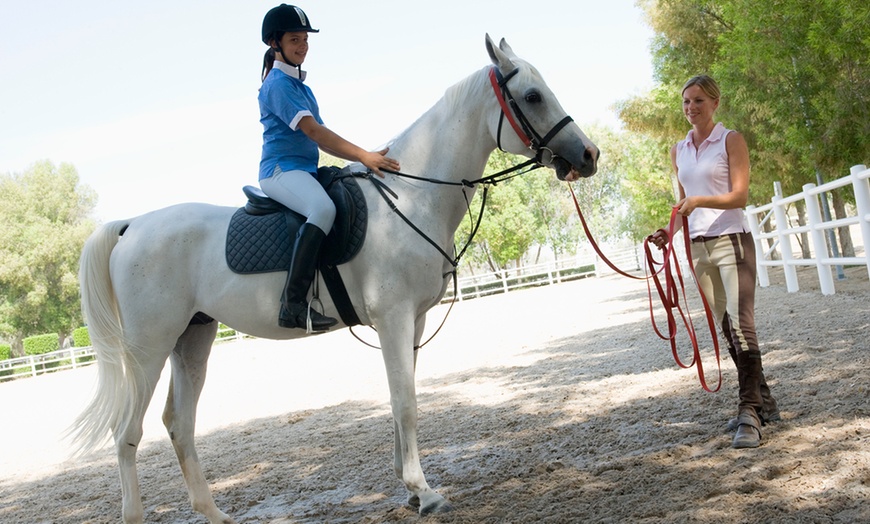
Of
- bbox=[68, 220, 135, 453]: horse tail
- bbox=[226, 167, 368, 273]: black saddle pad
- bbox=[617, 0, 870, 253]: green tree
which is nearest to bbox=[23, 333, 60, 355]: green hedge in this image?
bbox=[617, 0, 870, 253]: green tree

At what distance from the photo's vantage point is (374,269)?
387 cm

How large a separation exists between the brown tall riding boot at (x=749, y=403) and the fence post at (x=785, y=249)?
897 cm

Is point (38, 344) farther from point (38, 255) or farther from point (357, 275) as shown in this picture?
point (357, 275)

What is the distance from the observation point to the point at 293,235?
3.95 meters

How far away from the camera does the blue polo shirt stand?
3.89m

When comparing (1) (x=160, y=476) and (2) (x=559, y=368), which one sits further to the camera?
(2) (x=559, y=368)

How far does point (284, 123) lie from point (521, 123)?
1345mm

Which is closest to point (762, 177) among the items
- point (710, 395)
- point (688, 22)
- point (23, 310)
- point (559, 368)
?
point (688, 22)

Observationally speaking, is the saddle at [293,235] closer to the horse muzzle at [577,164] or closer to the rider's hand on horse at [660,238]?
the horse muzzle at [577,164]

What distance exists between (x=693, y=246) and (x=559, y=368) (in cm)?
413

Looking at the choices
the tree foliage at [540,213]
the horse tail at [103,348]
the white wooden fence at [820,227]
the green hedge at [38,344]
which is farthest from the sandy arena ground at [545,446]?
the tree foliage at [540,213]

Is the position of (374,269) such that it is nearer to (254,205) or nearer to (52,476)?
(254,205)

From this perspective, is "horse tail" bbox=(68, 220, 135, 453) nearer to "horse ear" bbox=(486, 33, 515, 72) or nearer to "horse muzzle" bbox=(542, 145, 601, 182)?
"horse ear" bbox=(486, 33, 515, 72)

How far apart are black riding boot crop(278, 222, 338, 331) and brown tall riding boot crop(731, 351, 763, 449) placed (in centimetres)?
230
